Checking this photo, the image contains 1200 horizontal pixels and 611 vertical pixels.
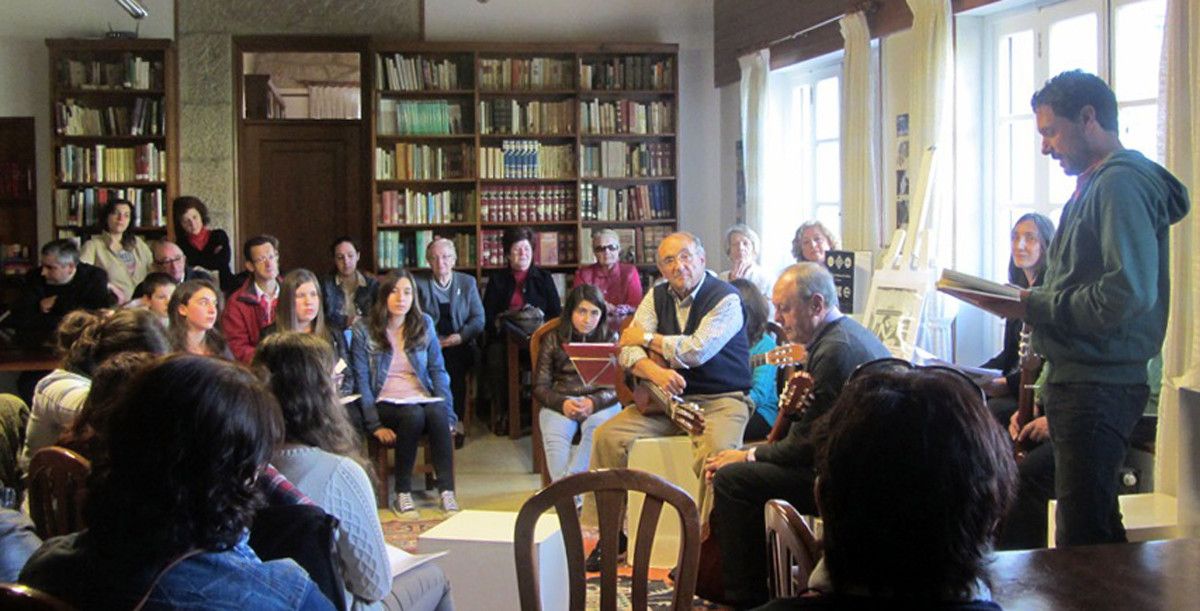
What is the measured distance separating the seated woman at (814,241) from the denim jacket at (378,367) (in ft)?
A: 6.81

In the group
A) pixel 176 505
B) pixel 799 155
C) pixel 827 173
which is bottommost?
pixel 176 505

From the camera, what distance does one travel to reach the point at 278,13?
9.14 metres

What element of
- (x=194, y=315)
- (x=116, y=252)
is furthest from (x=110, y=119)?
(x=194, y=315)

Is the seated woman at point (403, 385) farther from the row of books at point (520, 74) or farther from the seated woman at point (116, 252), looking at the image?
the row of books at point (520, 74)

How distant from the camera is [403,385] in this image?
6.16 meters

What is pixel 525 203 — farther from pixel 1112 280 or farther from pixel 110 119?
pixel 1112 280

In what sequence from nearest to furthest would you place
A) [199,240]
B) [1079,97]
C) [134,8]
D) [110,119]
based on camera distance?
[1079,97], [134,8], [199,240], [110,119]

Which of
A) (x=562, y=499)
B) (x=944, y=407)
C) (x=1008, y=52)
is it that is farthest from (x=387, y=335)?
(x=944, y=407)

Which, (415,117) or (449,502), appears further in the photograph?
(415,117)

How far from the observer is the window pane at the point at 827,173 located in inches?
301

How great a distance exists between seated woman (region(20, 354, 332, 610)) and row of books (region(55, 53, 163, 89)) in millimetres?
7758

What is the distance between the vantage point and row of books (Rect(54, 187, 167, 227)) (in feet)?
29.3

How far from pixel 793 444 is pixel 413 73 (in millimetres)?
5876

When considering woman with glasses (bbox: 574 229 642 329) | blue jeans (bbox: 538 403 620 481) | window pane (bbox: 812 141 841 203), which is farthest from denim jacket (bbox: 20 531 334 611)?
woman with glasses (bbox: 574 229 642 329)
